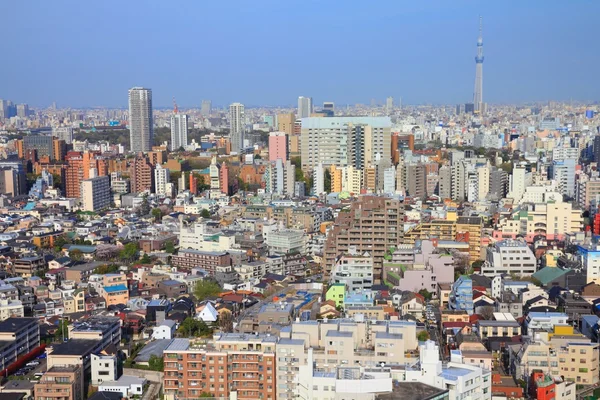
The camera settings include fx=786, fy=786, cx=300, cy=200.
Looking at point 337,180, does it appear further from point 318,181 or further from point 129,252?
point 129,252

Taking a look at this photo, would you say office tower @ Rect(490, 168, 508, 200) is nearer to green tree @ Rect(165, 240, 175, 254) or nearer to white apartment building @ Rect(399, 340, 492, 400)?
green tree @ Rect(165, 240, 175, 254)

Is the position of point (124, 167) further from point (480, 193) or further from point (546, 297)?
point (546, 297)

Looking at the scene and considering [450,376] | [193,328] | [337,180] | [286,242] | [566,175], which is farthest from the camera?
[337,180]

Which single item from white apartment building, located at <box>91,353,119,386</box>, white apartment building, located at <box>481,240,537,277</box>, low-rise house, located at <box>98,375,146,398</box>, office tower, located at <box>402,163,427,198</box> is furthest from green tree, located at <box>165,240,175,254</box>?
office tower, located at <box>402,163,427,198</box>

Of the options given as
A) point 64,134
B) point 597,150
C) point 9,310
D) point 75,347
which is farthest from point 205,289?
point 64,134

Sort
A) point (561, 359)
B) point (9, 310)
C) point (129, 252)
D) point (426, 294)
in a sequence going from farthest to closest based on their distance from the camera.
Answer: point (129, 252)
point (426, 294)
point (9, 310)
point (561, 359)

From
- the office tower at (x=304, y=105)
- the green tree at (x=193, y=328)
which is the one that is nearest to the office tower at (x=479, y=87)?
the office tower at (x=304, y=105)
